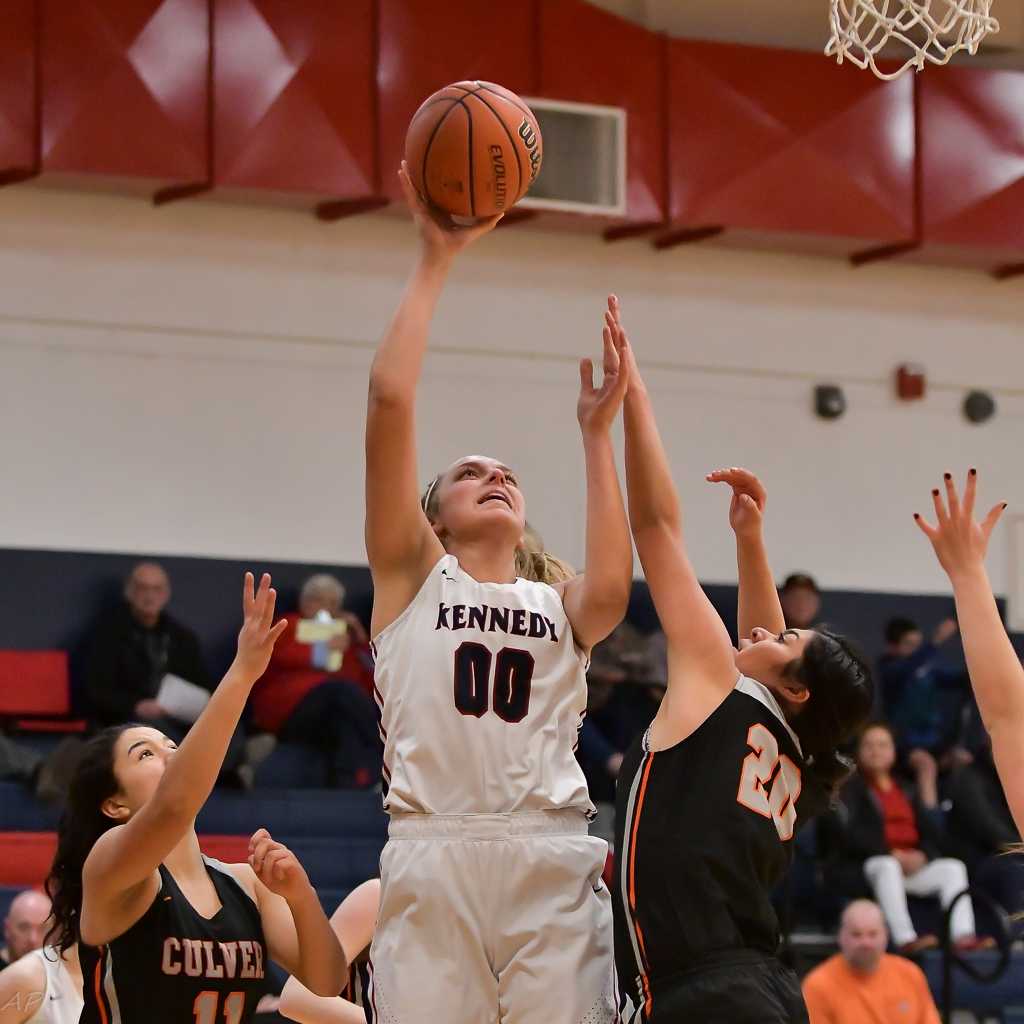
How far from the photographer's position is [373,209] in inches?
474

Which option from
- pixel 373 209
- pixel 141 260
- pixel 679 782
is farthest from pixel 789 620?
pixel 679 782

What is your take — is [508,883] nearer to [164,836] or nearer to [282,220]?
[164,836]

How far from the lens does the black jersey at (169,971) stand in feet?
13.8

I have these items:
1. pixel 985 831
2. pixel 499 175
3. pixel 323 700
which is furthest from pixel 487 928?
pixel 985 831

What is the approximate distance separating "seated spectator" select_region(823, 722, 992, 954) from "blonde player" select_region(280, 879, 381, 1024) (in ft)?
19.6

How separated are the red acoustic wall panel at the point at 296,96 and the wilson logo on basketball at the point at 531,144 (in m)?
7.33

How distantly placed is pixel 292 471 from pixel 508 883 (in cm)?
847

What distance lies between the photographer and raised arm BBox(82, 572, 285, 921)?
400 cm

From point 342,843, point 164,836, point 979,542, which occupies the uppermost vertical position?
point 979,542

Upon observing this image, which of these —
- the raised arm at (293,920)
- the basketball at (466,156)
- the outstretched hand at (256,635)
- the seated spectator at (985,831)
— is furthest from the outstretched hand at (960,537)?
the seated spectator at (985,831)

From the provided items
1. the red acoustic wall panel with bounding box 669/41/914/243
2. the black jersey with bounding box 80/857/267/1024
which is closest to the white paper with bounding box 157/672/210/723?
the red acoustic wall panel with bounding box 669/41/914/243

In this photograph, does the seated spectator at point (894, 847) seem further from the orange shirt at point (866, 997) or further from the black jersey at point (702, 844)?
the black jersey at point (702, 844)

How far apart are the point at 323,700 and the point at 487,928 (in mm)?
7052

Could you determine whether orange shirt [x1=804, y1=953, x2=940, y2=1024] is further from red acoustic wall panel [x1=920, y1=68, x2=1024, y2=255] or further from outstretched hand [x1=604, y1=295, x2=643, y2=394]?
red acoustic wall panel [x1=920, y1=68, x2=1024, y2=255]
